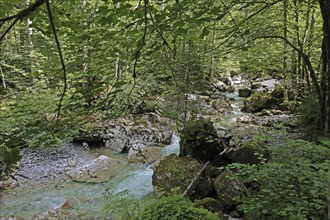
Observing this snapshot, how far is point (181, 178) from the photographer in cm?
553

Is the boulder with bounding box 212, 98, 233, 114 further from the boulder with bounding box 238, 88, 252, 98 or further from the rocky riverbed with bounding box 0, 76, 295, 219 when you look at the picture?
the boulder with bounding box 238, 88, 252, 98

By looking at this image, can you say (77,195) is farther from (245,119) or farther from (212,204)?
(245,119)

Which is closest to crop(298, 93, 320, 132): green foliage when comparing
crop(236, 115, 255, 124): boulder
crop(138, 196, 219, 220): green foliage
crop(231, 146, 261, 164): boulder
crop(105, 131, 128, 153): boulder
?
crop(231, 146, 261, 164): boulder

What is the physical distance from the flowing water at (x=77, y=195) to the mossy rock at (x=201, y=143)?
1.30m

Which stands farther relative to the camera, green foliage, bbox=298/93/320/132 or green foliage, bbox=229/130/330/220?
green foliage, bbox=298/93/320/132

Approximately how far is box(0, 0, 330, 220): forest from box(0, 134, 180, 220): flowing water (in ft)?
0.15

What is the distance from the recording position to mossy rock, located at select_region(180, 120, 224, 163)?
259 inches

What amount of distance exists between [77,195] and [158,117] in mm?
5583

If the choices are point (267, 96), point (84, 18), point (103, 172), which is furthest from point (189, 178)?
point (267, 96)

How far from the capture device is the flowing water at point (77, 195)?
5.36m

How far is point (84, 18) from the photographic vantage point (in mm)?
2193

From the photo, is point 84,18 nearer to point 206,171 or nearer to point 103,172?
point 206,171

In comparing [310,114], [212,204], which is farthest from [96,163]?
[310,114]

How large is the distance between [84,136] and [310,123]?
6.90 meters
